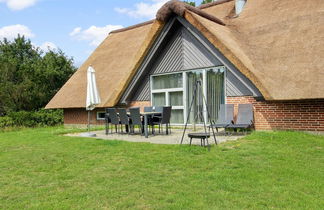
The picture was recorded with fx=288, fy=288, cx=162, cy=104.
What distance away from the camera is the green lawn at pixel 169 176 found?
140 inches

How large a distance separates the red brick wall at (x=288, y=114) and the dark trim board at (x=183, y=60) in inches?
21.6

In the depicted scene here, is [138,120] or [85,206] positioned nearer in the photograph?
[85,206]

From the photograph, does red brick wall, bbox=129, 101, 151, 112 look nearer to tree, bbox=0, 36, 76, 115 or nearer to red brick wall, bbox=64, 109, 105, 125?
red brick wall, bbox=64, 109, 105, 125

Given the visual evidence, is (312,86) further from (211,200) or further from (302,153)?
(211,200)

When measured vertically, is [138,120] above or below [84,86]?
below

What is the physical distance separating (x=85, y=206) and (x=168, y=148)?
3440mm

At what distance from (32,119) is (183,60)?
475 inches

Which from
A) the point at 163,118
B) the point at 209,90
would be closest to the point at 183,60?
the point at 209,90

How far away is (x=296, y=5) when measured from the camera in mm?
10875

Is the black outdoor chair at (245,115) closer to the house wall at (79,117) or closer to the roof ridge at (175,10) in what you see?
the roof ridge at (175,10)

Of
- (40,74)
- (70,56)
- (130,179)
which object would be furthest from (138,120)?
(70,56)

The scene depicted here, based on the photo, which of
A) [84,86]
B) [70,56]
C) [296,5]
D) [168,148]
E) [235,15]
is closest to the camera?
[168,148]

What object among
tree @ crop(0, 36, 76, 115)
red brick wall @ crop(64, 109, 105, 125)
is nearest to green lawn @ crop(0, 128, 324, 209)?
red brick wall @ crop(64, 109, 105, 125)

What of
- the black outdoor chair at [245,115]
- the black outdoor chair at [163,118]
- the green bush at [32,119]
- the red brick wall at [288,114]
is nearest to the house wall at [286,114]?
the red brick wall at [288,114]
